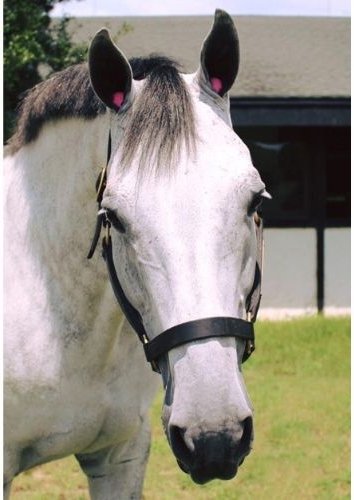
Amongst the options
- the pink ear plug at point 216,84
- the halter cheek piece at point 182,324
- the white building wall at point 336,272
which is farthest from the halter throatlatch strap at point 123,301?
the white building wall at point 336,272

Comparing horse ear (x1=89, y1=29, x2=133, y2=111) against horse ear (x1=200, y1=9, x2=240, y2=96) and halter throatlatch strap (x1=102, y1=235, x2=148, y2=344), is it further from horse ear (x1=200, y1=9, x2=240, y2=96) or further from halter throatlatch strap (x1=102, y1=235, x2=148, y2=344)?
halter throatlatch strap (x1=102, y1=235, x2=148, y2=344)

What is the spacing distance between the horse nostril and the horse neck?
0.83 meters

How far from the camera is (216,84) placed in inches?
92.7

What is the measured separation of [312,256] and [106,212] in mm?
9122

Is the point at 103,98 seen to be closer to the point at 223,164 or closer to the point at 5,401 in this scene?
the point at 223,164

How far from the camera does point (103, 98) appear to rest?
2.34m

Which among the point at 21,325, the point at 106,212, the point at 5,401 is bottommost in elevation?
the point at 5,401

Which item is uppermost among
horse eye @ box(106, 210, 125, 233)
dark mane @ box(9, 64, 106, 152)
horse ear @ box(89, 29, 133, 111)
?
horse ear @ box(89, 29, 133, 111)

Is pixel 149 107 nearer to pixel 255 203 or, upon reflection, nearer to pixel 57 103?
pixel 255 203

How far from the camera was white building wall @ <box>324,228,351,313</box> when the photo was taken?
11070mm

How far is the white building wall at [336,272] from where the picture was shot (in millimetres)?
11070

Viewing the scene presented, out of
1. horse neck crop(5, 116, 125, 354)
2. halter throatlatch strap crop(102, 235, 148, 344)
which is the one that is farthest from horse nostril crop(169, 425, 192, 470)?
horse neck crop(5, 116, 125, 354)

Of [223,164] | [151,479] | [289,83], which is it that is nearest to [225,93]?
[223,164]

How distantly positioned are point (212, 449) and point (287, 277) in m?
9.19
